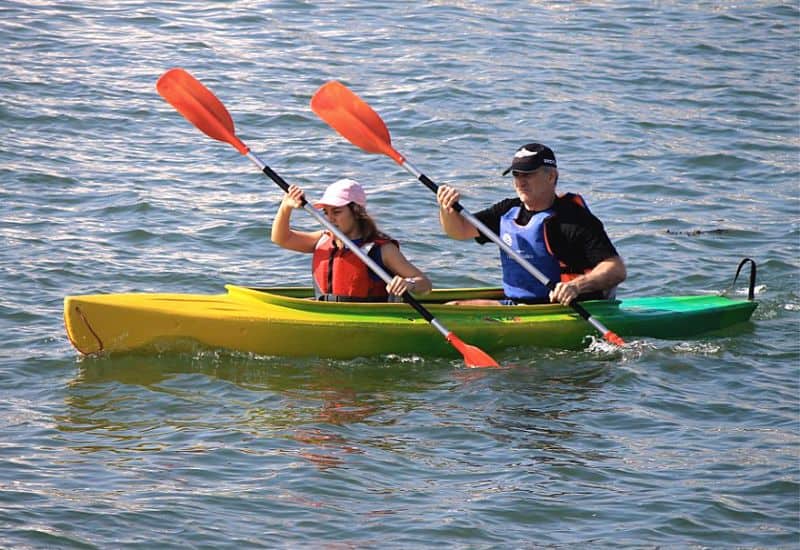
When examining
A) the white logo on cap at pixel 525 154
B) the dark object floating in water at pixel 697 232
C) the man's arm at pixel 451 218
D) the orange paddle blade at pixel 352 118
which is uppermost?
the orange paddle blade at pixel 352 118

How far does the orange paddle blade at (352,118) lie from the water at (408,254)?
141 centimetres

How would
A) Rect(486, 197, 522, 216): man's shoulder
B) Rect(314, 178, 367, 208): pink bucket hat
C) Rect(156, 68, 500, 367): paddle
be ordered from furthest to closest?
Rect(156, 68, 500, 367): paddle < Rect(486, 197, 522, 216): man's shoulder < Rect(314, 178, 367, 208): pink bucket hat

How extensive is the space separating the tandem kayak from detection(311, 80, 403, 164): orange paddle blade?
1014 mm

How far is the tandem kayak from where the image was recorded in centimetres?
716

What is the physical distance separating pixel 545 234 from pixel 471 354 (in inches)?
31.0

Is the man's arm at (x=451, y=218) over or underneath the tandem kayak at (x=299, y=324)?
over

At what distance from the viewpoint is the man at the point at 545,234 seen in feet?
24.4

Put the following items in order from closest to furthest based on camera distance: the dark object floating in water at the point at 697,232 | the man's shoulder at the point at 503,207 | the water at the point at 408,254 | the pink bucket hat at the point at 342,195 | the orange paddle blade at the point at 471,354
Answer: the water at the point at 408,254, the pink bucket hat at the point at 342,195, the orange paddle blade at the point at 471,354, the man's shoulder at the point at 503,207, the dark object floating in water at the point at 697,232

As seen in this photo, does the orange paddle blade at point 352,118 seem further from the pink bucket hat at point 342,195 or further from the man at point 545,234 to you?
the pink bucket hat at point 342,195

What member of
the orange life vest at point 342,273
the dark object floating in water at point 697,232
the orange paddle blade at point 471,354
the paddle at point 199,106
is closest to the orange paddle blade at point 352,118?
the paddle at point 199,106

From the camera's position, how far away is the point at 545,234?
24.8 feet

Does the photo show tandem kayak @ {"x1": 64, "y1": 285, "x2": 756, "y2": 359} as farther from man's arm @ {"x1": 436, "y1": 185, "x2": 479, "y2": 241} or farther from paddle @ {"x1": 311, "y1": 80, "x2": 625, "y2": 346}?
paddle @ {"x1": 311, "y1": 80, "x2": 625, "y2": 346}

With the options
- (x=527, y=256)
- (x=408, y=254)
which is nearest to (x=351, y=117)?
(x=527, y=256)

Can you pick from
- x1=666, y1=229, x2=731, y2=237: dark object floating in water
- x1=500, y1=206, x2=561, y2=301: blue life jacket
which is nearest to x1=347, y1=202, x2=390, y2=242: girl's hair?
x1=500, y1=206, x2=561, y2=301: blue life jacket
